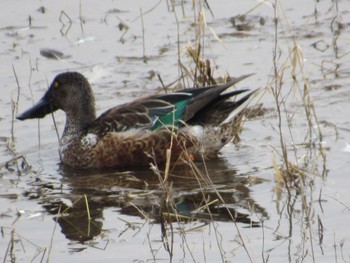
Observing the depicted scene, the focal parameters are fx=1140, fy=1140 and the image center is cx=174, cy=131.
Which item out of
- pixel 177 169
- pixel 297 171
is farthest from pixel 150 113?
pixel 297 171

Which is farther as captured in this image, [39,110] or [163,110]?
[39,110]

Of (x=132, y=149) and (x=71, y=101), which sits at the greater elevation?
(x=71, y=101)

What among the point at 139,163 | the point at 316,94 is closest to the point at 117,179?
the point at 139,163

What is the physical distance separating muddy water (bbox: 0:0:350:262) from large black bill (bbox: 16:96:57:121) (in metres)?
0.18

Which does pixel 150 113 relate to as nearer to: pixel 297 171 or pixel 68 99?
pixel 68 99

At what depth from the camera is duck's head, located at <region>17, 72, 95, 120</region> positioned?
29.2 ft

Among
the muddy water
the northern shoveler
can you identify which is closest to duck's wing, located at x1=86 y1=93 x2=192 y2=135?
the northern shoveler

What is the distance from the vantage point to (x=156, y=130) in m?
8.48

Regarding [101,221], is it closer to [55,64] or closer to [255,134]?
[255,134]

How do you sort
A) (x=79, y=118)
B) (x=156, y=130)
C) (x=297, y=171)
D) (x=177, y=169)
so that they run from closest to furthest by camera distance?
(x=297, y=171)
(x=177, y=169)
(x=156, y=130)
(x=79, y=118)

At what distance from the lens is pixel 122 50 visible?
35.1 ft

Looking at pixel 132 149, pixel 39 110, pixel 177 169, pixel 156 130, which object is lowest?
pixel 177 169

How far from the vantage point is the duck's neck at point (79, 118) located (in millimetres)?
8859

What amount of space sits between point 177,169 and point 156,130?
13.7 inches
